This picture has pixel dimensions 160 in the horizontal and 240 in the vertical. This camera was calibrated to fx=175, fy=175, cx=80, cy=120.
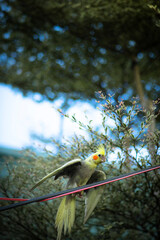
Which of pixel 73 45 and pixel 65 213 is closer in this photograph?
pixel 65 213

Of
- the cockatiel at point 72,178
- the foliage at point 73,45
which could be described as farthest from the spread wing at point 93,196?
the foliage at point 73,45

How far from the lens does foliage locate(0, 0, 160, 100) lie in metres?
0.91

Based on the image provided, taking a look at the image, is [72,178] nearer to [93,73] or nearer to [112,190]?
[112,190]

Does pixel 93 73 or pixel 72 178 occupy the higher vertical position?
pixel 93 73

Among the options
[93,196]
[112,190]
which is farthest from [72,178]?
[112,190]

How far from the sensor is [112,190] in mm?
693

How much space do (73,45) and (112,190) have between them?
84 cm

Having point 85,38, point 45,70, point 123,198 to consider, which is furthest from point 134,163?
point 45,70

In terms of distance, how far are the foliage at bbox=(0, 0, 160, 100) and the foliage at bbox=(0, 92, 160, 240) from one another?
0.26 metres

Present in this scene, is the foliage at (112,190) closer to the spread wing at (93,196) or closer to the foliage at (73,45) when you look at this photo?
the spread wing at (93,196)

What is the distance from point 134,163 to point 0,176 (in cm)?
64

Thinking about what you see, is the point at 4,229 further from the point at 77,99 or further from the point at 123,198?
the point at 77,99

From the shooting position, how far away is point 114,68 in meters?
1.19

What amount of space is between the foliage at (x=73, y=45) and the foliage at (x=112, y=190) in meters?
0.26
